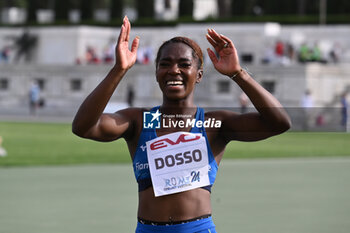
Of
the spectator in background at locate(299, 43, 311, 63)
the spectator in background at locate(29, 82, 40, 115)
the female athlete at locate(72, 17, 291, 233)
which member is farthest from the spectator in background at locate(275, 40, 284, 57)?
the female athlete at locate(72, 17, 291, 233)

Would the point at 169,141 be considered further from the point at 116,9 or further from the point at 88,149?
the point at 116,9

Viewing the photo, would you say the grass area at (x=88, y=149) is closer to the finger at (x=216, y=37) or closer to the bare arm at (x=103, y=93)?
the bare arm at (x=103, y=93)

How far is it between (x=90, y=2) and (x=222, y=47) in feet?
171

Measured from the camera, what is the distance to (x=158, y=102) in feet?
139

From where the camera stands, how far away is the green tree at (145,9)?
179 feet

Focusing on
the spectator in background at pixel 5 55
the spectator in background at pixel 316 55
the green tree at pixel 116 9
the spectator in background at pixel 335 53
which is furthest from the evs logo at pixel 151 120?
the green tree at pixel 116 9

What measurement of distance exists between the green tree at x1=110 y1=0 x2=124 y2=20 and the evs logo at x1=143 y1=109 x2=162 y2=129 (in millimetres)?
51005

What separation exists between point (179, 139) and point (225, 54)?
580 millimetres

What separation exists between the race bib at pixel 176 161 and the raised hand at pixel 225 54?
47cm

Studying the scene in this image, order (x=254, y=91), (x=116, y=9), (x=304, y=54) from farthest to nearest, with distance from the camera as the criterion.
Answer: (x=116, y=9) < (x=304, y=54) < (x=254, y=91)

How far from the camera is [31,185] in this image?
13.0 m

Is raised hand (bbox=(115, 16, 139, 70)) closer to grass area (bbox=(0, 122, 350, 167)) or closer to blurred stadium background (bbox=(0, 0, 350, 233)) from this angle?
blurred stadium background (bbox=(0, 0, 350, 233))

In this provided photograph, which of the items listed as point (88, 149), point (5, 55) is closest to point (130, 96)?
point (5, 55)

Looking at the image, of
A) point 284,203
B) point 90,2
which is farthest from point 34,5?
point 284,203
